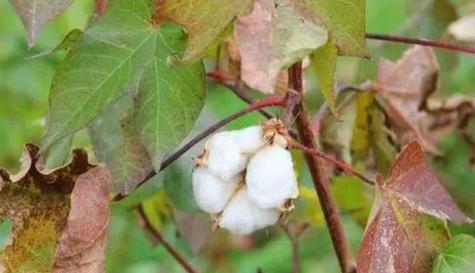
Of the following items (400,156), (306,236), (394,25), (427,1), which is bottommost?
(306,236)

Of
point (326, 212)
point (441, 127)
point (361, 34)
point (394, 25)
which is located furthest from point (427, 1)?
point (361, 34)

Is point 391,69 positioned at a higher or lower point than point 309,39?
lower

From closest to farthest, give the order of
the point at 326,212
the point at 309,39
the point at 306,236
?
the point at 309,39 < the point at 326,212 < the point at 306,236

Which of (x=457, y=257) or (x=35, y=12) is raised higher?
(x=35, y=12)

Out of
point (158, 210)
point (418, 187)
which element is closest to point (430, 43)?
point (418, 187)

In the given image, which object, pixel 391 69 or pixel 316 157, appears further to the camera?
pixel 391 69

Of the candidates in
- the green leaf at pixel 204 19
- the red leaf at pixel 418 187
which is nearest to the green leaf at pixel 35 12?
the green leaf at pixel 204 19

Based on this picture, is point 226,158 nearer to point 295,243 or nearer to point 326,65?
point 326,65

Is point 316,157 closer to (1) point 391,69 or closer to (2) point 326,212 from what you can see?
(2) point 326,212
